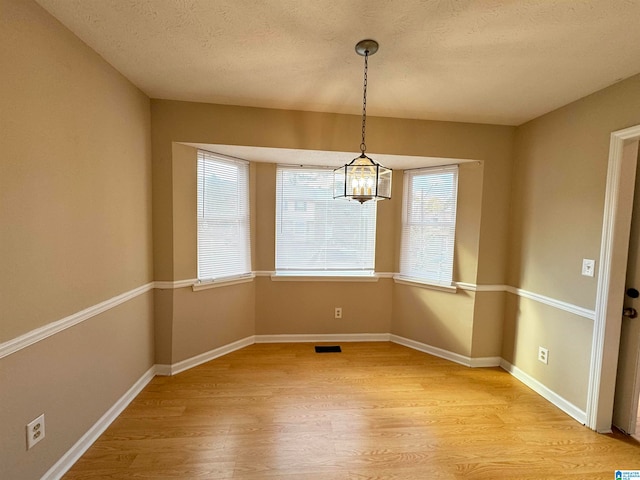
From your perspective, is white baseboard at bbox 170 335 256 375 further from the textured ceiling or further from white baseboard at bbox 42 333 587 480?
the textured ceiling

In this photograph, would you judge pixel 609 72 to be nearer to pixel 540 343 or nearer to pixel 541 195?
pixel 541 195

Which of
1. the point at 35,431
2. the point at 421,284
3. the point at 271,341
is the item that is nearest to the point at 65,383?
the point at 35,431

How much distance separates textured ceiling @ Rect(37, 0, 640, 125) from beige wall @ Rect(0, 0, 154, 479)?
0.26 meters

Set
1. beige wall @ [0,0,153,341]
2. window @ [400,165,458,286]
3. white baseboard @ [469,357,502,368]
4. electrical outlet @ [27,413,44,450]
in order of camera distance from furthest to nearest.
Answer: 1. window @ [400,165,458,286]
2. white baseboard @ [469,357,502,368]
3. electrical outlet @ [27,413,44,450]
4. beige wall @ [0,0,153,341]

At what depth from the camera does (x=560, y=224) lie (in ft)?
7.68

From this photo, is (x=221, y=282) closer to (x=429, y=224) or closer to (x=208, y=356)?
(x=208, y=356)

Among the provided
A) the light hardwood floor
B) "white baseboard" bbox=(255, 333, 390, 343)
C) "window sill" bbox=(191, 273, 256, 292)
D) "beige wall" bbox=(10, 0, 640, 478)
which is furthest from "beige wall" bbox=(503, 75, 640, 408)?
"window sill" bbox=(191, 273, 256, 292)

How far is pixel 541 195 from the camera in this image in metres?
2.51

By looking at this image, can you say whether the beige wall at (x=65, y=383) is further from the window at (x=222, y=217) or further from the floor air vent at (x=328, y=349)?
the floor air vent at (x=328, y=349)

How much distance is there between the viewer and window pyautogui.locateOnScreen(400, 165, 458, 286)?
308 cm

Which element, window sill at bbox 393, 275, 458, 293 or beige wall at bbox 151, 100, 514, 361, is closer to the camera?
beige wall at bbox 151, 100, 514, 361

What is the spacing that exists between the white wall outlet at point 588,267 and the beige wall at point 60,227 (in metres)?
3.48

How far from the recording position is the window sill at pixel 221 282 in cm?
273

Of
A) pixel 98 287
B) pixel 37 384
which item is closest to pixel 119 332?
pixel 98 287
